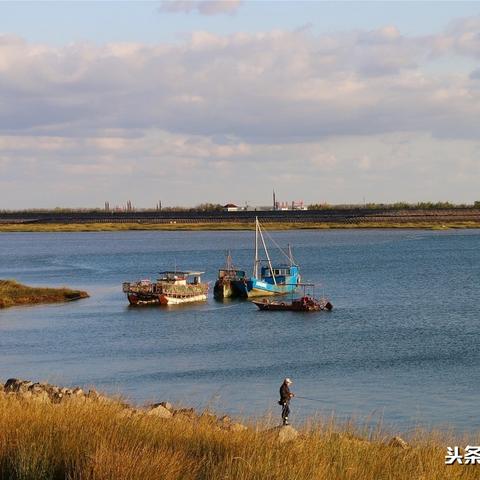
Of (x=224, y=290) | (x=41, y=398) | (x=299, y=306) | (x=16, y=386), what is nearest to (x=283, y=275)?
(x=224, y=290)

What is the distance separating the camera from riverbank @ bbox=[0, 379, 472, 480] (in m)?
12.6

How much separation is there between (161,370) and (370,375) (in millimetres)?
9581

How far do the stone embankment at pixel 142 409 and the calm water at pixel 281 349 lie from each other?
699 cm

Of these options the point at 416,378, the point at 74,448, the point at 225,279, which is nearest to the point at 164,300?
the point at 225,279

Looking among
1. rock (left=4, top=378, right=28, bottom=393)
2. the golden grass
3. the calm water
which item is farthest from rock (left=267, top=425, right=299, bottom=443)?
the calm water

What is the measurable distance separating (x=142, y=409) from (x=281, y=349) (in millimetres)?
28386

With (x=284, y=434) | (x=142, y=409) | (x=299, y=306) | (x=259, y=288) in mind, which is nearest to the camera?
(x=284, y=434)

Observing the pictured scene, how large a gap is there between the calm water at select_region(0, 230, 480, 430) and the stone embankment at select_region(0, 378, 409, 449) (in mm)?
6994

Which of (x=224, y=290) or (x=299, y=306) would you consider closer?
(x=299, y=306)

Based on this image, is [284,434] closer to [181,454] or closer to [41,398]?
[181,454]

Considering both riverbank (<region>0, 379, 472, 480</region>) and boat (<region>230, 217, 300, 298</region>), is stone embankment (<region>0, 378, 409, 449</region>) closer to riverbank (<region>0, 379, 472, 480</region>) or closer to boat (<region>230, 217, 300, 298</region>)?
riverbank (<region>0, 379, 472, 480</region>)

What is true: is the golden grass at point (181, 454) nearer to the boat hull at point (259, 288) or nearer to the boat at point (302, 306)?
the boat at point (302, 306)

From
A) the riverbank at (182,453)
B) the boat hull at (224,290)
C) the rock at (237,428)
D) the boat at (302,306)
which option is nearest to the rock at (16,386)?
the rock at (237,428)

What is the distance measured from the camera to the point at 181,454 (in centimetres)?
1372
